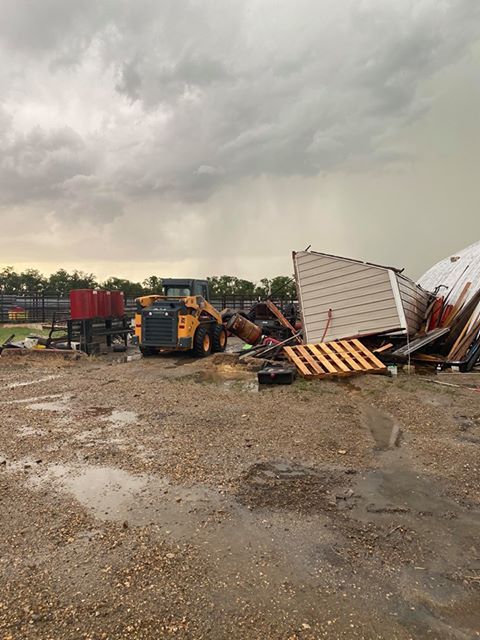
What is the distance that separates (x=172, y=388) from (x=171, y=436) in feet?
10.5

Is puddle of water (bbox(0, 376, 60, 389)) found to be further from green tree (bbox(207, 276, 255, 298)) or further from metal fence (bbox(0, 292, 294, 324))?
green tree (bbox(207, 276, 255, 298))

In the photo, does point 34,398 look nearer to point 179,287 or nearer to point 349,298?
point 179,287

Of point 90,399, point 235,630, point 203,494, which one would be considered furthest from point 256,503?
point 90,399

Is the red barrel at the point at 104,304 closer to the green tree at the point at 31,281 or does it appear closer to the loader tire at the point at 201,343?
the loader tire at the point at 201,343

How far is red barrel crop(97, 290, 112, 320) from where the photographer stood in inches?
592

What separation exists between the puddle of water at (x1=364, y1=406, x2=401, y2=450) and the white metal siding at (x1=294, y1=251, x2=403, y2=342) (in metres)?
5.19

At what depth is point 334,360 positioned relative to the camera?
10602 mm

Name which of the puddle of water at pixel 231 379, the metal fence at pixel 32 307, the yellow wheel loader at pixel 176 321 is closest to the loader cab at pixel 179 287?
the yellow wheel loader at pixel 176 321

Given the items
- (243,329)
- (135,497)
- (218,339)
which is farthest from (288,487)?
(243,329)

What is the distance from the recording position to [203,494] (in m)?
4.20

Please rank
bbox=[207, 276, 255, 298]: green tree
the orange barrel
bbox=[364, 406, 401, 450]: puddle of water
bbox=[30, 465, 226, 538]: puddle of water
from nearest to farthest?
bbox=[30, 465, 226, 538]: puddle of water
bbox=[364, 406, 401, 450]: puddle of water
the orange barrel
bbox=[207, 276, 255, 298]: green tree

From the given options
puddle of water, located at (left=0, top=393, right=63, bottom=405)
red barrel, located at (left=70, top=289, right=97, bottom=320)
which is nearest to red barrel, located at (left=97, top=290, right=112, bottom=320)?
red barrel, located at (left=70, top=289, right=97, bottom=320)

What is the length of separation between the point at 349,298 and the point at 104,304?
8.37 m

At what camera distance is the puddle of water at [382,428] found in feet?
18.8
